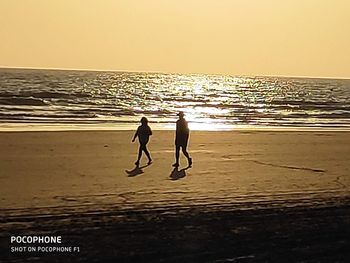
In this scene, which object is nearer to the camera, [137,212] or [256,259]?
[256,259]

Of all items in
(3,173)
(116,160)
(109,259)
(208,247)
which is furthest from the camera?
(116,160)

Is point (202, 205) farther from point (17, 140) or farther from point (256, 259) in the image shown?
point (17, 140)

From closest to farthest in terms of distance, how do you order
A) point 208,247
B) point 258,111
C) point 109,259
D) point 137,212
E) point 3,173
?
point 109,259, point 208,247, point 137,212, point 3,173, point 258,111

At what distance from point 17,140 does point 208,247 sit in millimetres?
12874

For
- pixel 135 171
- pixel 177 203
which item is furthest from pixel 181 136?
pixel 177 203

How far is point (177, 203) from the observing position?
411 inches

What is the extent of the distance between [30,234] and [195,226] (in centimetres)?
228

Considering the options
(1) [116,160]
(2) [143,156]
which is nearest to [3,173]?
(1) [116,160]

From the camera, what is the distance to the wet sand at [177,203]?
7.70 meters

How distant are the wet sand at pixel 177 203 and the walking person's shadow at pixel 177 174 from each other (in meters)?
0.03

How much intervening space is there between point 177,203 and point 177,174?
10.7ft

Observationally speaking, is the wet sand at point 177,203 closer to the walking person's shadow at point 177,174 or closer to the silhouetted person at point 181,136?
the walking person's shadow at point 177,174

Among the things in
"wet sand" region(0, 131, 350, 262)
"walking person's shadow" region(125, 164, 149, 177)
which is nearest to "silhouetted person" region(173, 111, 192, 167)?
"wet sand" region(0, 131, 350, 262)

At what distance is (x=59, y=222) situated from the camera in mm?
8742
